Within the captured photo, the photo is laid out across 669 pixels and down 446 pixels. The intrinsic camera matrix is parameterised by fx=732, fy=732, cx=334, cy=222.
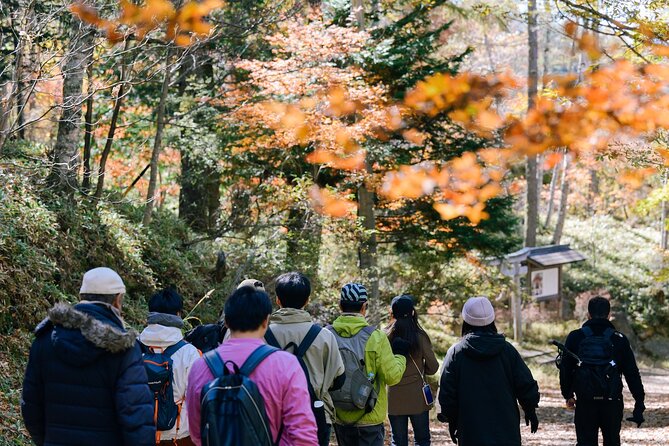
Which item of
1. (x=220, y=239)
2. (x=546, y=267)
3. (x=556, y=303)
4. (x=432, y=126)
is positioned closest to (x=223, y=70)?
(x=220, y=239)

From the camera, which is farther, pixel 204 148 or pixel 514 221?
pixel 514 221

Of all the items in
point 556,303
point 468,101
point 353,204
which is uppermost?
point 468,101

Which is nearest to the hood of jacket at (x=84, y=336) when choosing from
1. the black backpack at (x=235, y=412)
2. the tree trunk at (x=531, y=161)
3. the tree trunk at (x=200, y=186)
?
the black backpack at (x=235, y=412)

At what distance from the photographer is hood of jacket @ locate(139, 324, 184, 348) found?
431 centimetres

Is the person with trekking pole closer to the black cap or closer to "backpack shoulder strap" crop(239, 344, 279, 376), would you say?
the black cap

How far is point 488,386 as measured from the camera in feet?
15.3

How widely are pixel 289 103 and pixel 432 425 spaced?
6549mm

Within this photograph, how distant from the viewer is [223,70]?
51.7 feet

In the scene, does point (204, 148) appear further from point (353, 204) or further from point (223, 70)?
point (353, 204)

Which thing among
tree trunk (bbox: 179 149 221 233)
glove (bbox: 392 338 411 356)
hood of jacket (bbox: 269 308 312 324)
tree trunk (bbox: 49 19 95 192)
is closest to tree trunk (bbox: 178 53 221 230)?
tree trunk (bbox: 179 149 221 233)

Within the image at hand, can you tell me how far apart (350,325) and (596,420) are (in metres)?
2.67

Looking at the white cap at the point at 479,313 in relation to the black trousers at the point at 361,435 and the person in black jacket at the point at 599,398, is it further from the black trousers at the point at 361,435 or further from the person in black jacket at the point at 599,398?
the person in black jacket at the point at 599,398

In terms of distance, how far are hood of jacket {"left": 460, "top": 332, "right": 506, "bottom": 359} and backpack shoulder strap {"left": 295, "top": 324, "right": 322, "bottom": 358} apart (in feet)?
3.51

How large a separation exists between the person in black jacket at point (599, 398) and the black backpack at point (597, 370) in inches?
0.5
